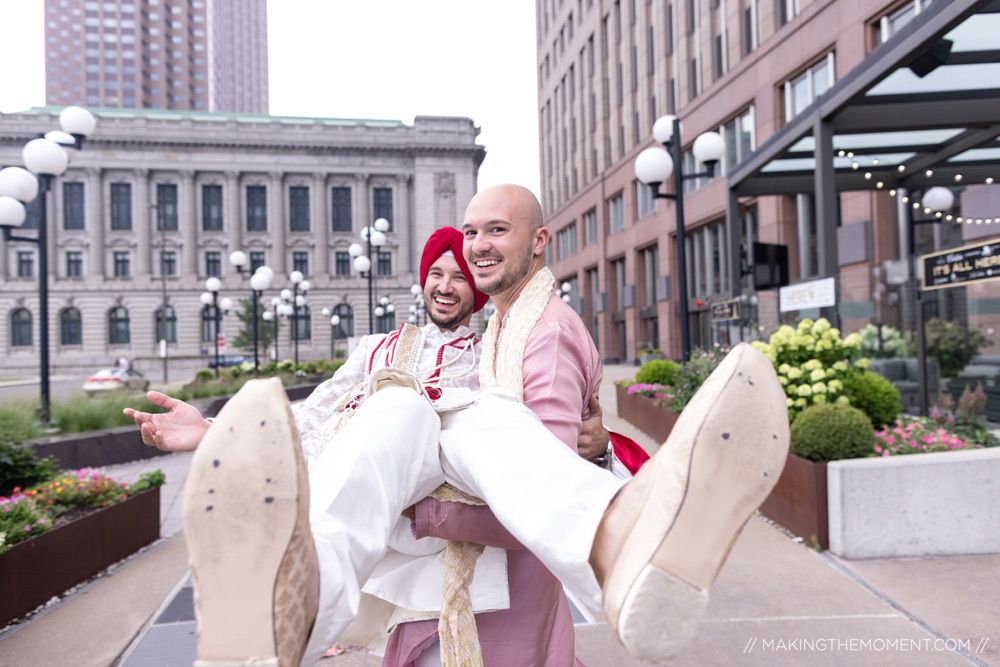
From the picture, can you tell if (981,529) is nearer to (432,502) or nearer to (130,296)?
(432,502)

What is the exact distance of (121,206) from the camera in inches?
2223

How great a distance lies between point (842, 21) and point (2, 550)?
69.8ft

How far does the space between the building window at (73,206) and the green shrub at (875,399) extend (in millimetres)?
65151

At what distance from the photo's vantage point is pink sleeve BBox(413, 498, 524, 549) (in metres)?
1.76

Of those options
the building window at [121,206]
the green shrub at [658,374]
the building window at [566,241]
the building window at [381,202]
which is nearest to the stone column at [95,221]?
the building window at [121,206]

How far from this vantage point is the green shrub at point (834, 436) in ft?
16.2

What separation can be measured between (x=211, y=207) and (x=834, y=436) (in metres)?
62.0

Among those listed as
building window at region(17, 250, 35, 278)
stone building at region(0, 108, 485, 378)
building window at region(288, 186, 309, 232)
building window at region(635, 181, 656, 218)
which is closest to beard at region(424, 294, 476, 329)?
building window at region(635, 181, 656, 218)

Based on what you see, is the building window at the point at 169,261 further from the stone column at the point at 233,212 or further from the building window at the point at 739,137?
the building window at the point at 739,137

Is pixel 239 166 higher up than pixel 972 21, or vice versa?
pixel 239 166

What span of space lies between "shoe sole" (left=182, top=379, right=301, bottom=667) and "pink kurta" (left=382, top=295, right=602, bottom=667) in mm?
648

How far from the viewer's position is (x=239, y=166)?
57562mm

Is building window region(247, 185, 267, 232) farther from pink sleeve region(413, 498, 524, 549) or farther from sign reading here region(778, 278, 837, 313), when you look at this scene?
pink sleeve region(413, 498, 524, 549)

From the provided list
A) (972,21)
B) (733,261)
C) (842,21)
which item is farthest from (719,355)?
(842,21)
